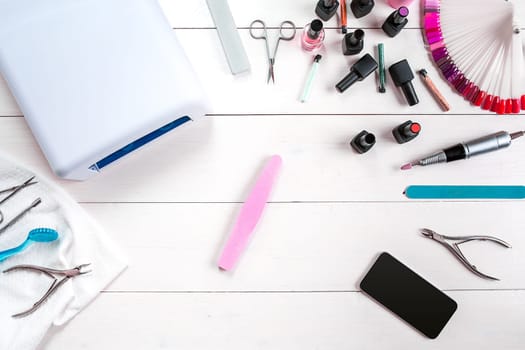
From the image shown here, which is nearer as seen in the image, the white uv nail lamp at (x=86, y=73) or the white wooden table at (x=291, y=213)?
the white uv nail lamp at (x=86, y=73)

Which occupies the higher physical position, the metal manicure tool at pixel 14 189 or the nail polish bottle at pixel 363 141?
the metal manicure tool at pixel 14 189

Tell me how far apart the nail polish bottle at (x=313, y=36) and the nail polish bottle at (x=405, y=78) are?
0.44 feet

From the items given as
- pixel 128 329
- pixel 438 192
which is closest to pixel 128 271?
pixel 128 329

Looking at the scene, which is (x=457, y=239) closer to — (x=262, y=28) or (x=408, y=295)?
(x=408, y=295)

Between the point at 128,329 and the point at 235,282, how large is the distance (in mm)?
195

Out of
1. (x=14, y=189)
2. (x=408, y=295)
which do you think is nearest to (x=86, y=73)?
(x=14, y=189)

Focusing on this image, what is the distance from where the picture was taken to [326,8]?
68 centimetres

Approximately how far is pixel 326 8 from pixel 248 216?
0.37 m

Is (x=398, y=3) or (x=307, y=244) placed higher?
(x=398, y=3)

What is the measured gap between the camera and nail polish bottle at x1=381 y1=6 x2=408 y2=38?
0.66 m

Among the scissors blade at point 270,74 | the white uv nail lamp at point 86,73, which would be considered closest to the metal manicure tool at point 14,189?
the white uv nail lamp at point 86,73

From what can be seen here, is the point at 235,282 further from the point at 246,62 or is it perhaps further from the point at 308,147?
the point at 246,62

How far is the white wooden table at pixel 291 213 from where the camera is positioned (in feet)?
2.28

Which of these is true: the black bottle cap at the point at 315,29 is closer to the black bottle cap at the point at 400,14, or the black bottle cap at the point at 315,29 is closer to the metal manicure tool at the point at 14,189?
the black bottle cap at the point at 400,14
